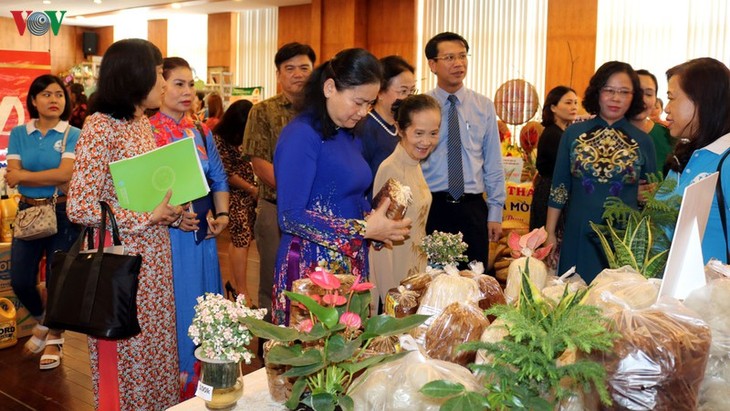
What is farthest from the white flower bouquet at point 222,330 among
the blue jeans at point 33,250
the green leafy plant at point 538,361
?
the blue jeans at point 33,250

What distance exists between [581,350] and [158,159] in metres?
1.87

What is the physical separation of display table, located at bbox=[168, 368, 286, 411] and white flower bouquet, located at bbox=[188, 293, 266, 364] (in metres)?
0.11

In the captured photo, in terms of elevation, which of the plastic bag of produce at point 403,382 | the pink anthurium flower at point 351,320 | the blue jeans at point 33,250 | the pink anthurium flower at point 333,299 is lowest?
the blue jeans at point 33,250

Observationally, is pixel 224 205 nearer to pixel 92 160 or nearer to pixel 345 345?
pixel 92 160

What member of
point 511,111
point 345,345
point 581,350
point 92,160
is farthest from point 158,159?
point 511,111

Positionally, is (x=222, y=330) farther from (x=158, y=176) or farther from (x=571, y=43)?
(x=571, y=43)

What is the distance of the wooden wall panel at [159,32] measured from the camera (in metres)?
17.8

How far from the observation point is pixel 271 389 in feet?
5.34

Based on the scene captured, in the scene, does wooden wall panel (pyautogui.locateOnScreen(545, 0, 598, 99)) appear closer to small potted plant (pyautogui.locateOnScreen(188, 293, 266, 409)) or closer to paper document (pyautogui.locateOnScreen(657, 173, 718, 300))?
paper document (pyautogui.locateOnScreen(657, 173, 718, 300))

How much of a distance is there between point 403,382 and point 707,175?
1.39 meters

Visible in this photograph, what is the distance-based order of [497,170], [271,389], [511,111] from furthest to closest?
[511,111]
[497,170]
[271,389]

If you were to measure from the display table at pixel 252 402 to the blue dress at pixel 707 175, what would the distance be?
1330 millimetres

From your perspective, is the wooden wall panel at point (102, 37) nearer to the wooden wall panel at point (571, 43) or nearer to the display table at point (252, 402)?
the wooden wall panel at point (571, 43)

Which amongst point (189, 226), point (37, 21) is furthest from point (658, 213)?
point (37, 21)
